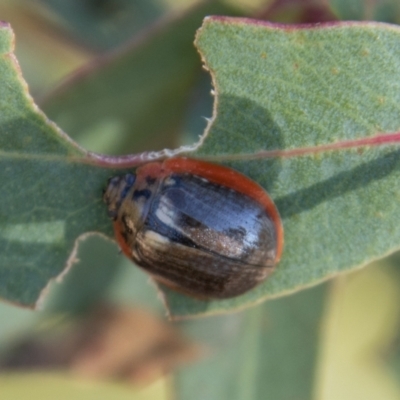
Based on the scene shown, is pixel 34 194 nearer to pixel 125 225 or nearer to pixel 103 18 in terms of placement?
pixel 125 225

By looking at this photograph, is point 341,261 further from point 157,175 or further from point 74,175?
point 74,175

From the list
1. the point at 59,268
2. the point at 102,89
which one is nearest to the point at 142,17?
the point at 102,89

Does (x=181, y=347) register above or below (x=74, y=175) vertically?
below

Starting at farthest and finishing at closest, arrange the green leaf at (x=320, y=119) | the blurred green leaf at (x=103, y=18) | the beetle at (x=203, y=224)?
1. the blurred green leaf at (x=103, y=18)
2. the beetle at (x=203, y=224)
3. the green leaf at (x=320, y=119)

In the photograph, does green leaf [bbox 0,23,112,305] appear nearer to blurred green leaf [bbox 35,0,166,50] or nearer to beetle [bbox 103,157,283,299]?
beetle [bbox 103,157,283,299]

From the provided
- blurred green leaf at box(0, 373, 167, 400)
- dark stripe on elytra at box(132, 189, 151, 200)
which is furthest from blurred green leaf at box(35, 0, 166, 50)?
blurred green leaf at box(0, 373, 167, 400)

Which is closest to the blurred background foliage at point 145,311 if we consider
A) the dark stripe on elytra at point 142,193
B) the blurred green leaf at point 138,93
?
the blurred green leaf at point 138,93

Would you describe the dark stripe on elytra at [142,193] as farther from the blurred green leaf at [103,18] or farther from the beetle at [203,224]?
the blurred green leaf at [103,18]

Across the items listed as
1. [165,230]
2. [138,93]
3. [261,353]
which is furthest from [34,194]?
[261,353]
